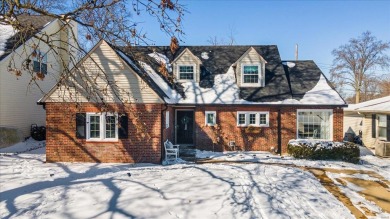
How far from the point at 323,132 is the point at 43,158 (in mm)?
14864

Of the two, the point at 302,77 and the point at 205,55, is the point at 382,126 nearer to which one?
the point at 302,77

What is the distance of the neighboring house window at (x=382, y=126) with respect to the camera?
17.2 m

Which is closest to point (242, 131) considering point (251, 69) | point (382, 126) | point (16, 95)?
point (251, 69)

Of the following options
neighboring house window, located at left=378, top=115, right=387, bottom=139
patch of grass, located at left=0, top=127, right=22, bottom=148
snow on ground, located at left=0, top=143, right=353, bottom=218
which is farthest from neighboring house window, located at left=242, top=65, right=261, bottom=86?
patch of grass, located at left=0, top=127, right=22, bottom=148

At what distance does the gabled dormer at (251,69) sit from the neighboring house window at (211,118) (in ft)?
8.44

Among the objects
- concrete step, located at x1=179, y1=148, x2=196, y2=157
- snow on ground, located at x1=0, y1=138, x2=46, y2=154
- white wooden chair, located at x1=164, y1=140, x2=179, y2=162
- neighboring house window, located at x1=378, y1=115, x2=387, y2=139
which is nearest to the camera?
white wooden chair, located at x1=164, y1=140, x2=179, y2=162

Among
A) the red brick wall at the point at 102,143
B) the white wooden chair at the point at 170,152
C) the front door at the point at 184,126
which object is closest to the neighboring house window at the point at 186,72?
the front door at the point at 184,126

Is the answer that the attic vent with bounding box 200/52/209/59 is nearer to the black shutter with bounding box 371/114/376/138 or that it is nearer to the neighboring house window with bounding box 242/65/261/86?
the neighboring house window with bounding box 242/65/261/86

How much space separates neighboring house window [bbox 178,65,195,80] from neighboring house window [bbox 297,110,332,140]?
22.2 feet

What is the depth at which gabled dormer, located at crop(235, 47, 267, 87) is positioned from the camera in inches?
626

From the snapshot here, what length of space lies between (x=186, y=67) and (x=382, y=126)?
13444 mm

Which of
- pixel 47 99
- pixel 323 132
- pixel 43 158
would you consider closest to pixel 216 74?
pixel 323 132

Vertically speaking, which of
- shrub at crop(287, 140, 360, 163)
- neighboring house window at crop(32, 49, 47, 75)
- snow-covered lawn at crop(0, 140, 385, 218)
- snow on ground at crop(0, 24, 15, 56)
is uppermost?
snow on ground at crop(0, 24, 15, 56)

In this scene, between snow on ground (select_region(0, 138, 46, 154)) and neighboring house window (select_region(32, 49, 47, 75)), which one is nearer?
neighboring house window (select_region(32, 49, 47, 75))
